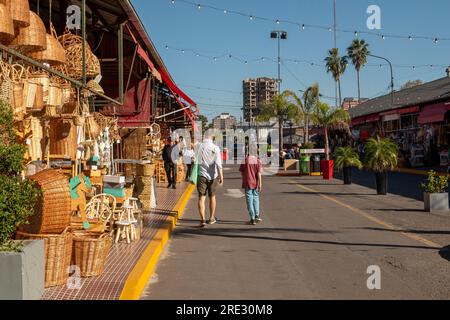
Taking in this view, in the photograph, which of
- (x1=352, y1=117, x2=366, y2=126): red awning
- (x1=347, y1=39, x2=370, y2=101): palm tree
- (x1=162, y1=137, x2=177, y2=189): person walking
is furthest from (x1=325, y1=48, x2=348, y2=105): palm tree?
(x1=162, y1=137, x2=177, y2=189): person walking

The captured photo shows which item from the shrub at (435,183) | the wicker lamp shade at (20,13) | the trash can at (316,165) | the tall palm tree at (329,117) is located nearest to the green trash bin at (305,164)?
the trash can at (316,165)

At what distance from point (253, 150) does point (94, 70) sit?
3.59 meters

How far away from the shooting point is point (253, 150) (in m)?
11.9

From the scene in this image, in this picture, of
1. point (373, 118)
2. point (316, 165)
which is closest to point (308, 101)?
point (373, 118)

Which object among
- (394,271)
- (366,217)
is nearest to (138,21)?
(366,217)

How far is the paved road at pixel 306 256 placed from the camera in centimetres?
647

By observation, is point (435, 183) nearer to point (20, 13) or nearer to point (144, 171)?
point (144, 171)

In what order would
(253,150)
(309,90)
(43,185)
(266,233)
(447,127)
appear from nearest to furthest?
(43,185), (266,233), (253,150), (447,127), (309,90)

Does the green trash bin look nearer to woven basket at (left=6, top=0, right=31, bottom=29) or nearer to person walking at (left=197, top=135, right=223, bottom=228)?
person walking at (left=197, top=135, right=223, bottom=228)

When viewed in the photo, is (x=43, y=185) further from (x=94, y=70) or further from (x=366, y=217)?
(x=366, y=217)

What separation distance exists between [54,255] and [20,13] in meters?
3.25

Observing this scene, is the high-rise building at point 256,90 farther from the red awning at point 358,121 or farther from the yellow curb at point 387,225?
the yellow curb at point 387,225

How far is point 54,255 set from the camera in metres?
6.10

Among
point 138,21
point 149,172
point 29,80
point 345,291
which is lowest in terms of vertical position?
point 345,291
